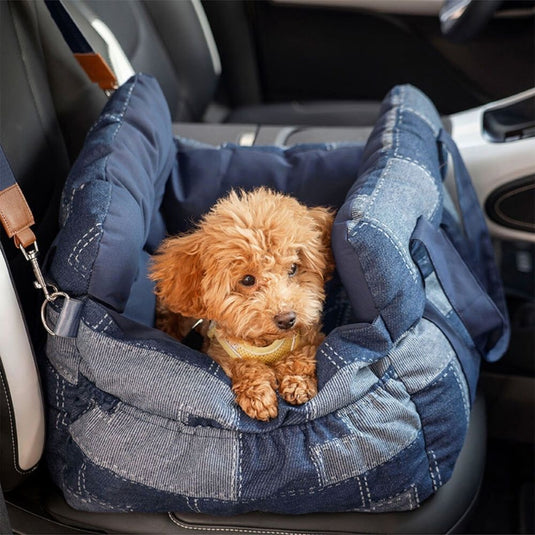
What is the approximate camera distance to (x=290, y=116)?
230 cm

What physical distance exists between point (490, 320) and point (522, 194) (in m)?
0.39

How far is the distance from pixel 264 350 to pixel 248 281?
0.55 ft

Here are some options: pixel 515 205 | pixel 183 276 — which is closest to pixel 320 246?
pixel 183 276

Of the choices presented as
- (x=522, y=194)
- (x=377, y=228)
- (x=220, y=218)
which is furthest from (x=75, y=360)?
(x=522, y=194)

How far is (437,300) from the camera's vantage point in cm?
144

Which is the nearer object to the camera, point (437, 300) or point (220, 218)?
point (220, 218)

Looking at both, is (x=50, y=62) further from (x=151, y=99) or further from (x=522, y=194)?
(x=522, y=194)

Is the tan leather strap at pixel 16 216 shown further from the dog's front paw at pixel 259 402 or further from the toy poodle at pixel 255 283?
the dog's front paw at pixel 259 402

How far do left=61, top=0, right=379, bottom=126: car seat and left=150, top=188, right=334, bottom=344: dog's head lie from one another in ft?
2.49

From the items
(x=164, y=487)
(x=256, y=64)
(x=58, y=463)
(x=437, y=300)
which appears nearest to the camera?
(x=164, y=487)

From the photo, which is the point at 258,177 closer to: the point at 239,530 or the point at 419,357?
the point at 419,357

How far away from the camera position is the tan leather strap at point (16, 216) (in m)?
1.20

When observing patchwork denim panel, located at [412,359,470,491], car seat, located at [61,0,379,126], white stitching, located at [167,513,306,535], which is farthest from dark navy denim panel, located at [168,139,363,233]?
white stitching, located at [167,513,306,535]

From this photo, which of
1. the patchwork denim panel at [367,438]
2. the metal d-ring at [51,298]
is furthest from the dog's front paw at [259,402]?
the metal d-ring at [51,298]
